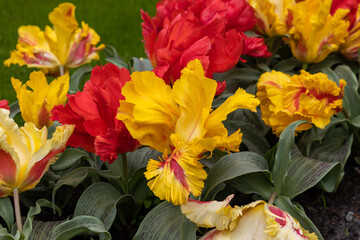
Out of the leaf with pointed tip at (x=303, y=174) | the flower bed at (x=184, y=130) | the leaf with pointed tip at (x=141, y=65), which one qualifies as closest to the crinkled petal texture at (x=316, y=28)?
the flower bed at (x=184, y=130)

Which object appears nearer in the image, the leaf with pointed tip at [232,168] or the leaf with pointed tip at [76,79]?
the leaf with pointed tip at [232,168]

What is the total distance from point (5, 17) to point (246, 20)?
2.55 m

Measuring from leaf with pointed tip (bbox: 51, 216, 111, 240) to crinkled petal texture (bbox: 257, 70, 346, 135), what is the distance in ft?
1.90

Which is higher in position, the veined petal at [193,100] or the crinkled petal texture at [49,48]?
the veined petal at [193,100]

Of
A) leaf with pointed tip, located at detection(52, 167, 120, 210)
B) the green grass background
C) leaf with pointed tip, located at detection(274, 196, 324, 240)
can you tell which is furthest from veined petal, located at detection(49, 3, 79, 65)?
the green grass background

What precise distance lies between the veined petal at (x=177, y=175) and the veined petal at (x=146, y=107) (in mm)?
57

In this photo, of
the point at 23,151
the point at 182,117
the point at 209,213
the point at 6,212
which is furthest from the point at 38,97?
the point at 209,213

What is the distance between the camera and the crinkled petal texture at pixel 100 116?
1.08 meters

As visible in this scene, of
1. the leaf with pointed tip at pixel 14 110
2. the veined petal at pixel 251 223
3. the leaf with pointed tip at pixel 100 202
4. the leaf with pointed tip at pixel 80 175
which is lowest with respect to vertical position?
the leaf with pointed tip at pixel 100 202

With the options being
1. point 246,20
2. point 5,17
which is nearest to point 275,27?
point 246,20

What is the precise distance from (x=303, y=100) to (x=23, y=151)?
2.50 ft

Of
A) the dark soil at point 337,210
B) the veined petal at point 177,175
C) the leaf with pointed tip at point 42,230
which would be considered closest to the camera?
the veined petal at point 177,175

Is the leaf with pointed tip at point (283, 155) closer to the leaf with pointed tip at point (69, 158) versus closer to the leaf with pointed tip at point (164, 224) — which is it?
the leaf with pointed tip at point (164, 224)

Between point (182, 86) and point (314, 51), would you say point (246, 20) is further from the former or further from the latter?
point (182, 86)
